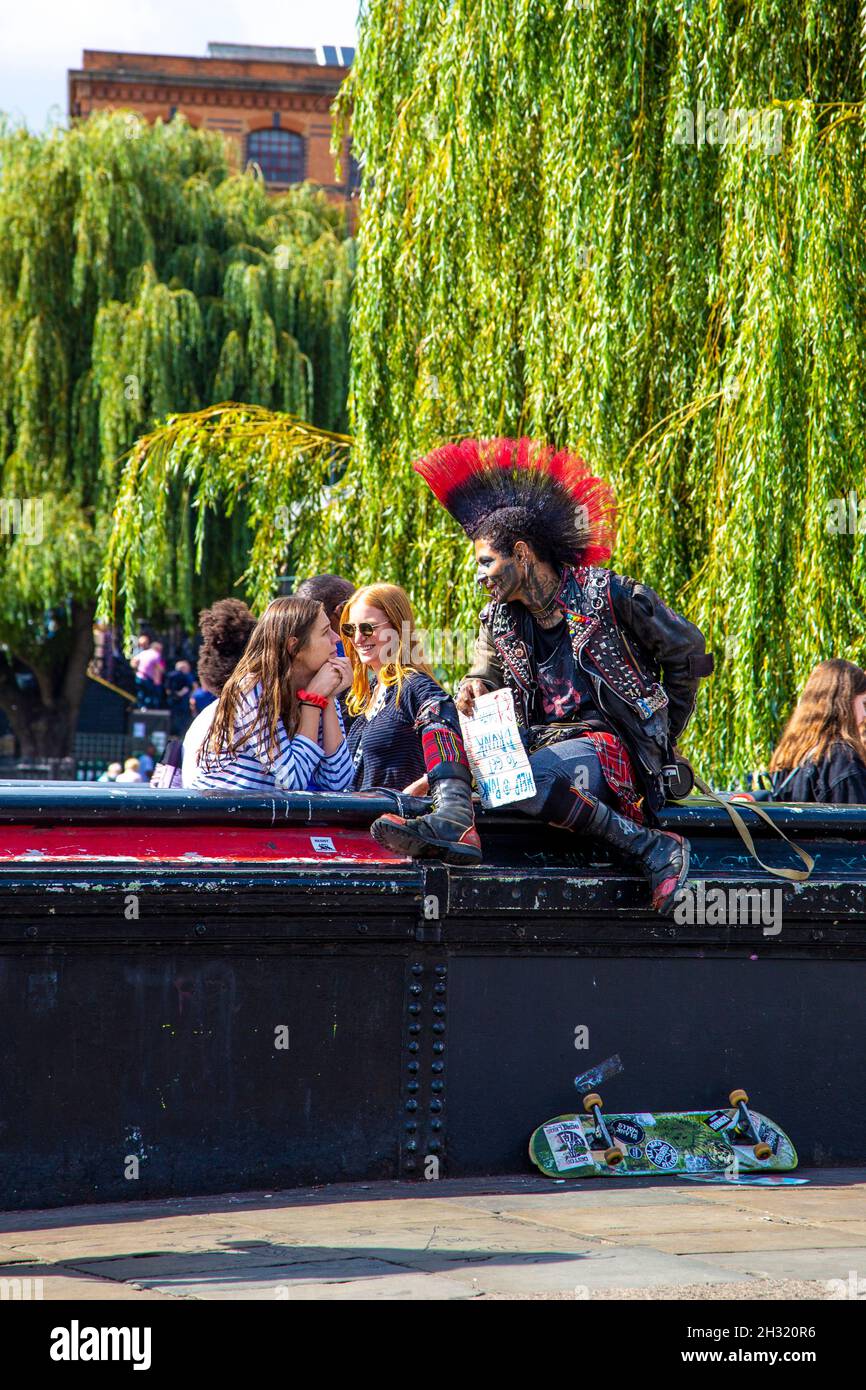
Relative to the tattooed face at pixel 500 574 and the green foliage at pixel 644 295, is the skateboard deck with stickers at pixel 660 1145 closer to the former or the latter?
the tattooed face at pixel 500 574

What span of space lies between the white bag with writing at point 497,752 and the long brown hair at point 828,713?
2102mm

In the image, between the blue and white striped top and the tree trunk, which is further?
the tree trunk

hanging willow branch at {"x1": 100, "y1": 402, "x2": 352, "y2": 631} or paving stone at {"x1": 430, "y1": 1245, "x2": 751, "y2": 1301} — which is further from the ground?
hanging willow branch at {"x1": 100, "y1": 402, "x2": 352, "y2": 631}

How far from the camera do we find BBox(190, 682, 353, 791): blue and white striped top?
5938 mm

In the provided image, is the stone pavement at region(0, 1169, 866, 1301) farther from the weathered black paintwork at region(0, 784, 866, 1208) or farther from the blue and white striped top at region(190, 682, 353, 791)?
the blue and white striped top at region(190, 682, 353, 791)

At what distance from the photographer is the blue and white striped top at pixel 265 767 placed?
19.5 ft

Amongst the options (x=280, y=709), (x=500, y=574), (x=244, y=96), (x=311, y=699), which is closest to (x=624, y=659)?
(x=500, y=574)

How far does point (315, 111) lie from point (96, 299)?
107 feet

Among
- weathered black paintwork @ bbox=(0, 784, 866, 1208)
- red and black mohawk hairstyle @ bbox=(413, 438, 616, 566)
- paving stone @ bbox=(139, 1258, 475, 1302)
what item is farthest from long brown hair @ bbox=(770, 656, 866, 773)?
paving stone @ bbox=(139, 1258, 475, 1302)

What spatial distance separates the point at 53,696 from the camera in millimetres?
29625

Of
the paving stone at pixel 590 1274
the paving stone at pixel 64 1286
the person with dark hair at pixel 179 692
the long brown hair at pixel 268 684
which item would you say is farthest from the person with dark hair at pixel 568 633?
the person with dark hair at pixel 179 692

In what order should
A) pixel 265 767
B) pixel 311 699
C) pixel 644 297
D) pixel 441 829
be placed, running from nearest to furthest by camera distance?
pixel 441 829, pixel 265 767, pixel 311 699, pixel 644 297

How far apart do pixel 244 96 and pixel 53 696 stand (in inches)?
1205

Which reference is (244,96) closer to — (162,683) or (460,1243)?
(162,683)
